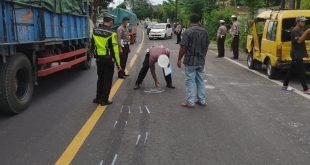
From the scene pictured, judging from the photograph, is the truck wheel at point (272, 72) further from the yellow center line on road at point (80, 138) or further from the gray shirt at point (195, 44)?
the yellow center line on road at point (80, 138)

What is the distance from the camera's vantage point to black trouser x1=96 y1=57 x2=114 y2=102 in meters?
8.51

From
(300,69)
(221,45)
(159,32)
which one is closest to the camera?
(300,69)

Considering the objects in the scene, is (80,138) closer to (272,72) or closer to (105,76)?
(105,76)

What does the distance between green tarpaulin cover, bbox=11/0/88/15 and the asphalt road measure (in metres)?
1.88

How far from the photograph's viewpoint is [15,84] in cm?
784

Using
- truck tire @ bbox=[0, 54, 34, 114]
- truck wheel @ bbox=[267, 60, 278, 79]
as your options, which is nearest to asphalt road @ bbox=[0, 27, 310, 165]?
truck tire @ bbox=[0, 54, 34, 114]

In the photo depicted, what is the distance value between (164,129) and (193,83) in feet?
6.40

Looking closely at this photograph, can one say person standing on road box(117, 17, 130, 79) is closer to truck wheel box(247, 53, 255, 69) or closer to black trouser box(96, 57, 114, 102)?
black trouser box(96, 57, 114, 102)

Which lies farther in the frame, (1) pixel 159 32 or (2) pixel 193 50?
(1) pixel 159 32

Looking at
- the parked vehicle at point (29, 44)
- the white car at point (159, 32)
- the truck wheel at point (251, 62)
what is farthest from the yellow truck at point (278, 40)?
the white car at point (159, 32)

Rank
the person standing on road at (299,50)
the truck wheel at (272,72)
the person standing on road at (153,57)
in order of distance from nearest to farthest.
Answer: the person standing on road at (299,50)
the person standing on road at (153,57)
the truck wheel at (272,72)

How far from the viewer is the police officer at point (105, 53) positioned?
8438 mm

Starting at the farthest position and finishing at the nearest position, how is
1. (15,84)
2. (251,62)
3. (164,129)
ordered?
(251,62), (15,84), (164,129)

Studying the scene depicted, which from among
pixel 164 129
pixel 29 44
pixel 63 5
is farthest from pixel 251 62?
pixel 164 129
